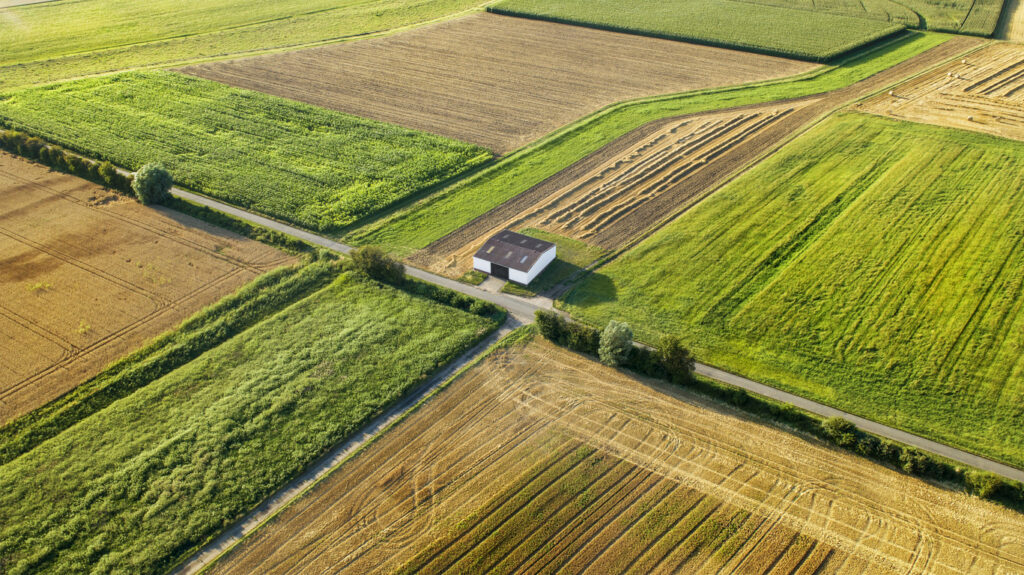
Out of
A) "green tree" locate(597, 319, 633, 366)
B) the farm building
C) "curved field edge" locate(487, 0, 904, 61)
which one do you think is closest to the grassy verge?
the farm building

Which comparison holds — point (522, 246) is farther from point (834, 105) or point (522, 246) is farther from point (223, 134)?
point (834, 105)

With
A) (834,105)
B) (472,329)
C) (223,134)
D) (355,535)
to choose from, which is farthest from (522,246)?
(834,105)

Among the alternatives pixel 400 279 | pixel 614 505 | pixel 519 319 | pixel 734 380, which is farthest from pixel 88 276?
pixel 734 380

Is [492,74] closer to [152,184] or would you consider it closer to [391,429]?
[152,184]

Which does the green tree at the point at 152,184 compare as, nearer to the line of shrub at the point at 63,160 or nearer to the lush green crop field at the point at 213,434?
the line of shrub at the point at 63,160

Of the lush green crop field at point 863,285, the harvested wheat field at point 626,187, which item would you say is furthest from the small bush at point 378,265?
the lush green crop field at point 863,285

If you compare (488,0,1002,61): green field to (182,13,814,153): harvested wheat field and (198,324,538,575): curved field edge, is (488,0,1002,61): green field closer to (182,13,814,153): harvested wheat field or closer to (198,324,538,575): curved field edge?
(182,13,814,153): harvested wheat field
